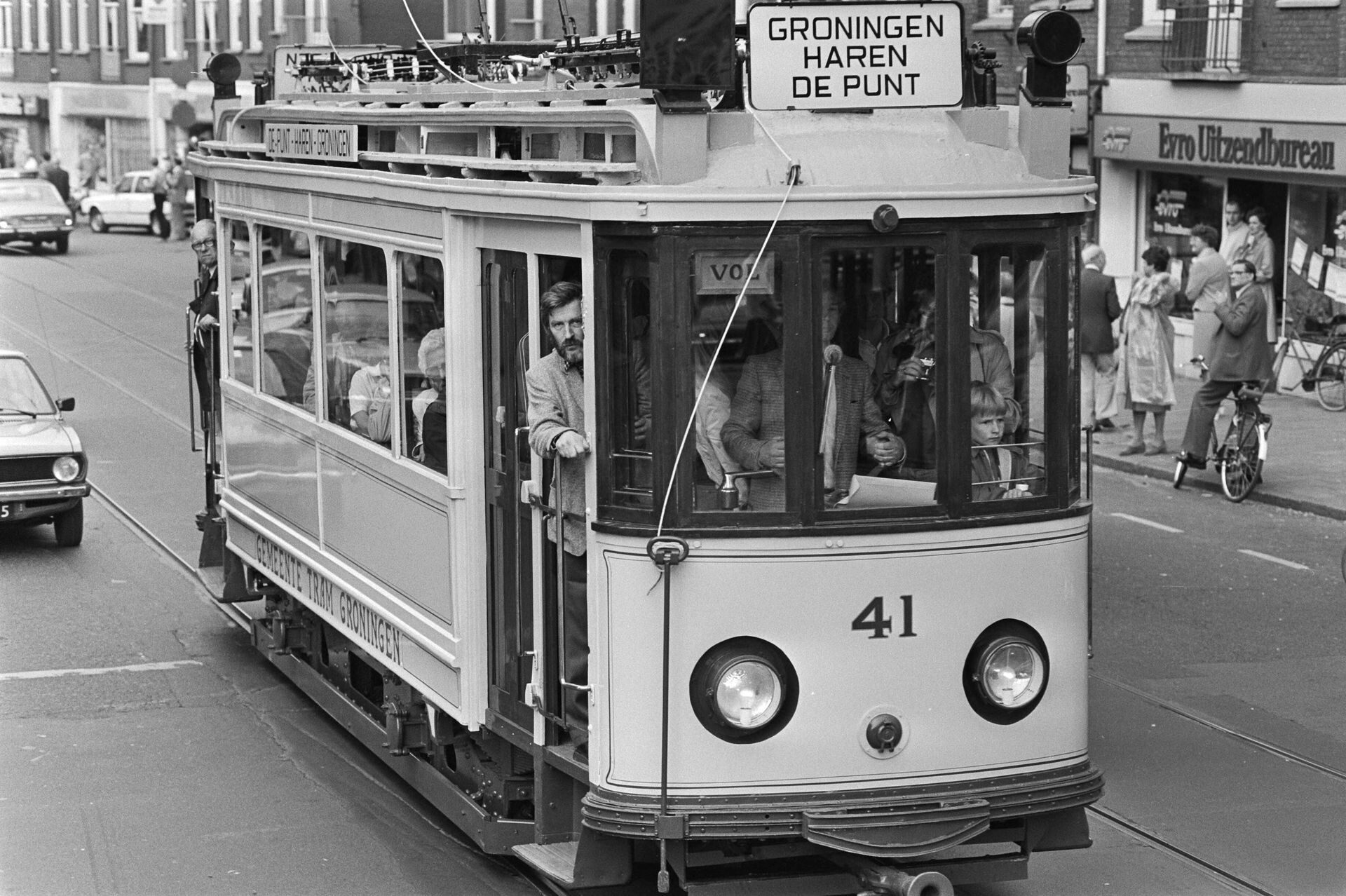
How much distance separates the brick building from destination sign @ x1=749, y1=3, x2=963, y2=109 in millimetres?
14503

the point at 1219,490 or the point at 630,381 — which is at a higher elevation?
the point at 630,381

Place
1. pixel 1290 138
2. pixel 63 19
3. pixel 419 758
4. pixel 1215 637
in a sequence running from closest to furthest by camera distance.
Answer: pixel 419 758
pixel 1215 637
pixel 1290 138
pixel 63 19

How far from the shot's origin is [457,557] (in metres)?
6.89

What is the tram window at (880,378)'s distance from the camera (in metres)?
5.81

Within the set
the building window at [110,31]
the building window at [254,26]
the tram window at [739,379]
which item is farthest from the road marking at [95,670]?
the building window at [110,31]

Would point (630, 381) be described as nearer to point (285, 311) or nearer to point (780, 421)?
point (780, 421)

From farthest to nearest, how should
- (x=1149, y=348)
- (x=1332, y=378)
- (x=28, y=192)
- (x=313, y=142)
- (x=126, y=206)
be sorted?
(x=126, y=206)
(x=28, y=192)
(x=1332, y=378)
(x=1149, y=348)
(x=313, y=142)

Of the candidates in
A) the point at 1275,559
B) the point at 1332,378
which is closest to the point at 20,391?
the point at 1275,559

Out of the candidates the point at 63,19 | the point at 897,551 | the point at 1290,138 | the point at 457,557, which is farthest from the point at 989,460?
the point at 63,19

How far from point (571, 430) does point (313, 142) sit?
9.84 ft

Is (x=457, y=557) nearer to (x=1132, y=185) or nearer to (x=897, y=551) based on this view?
(x=897, y=551)

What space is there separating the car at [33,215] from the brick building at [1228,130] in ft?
75.9

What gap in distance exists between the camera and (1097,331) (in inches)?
660

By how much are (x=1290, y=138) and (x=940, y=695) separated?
612 inches
